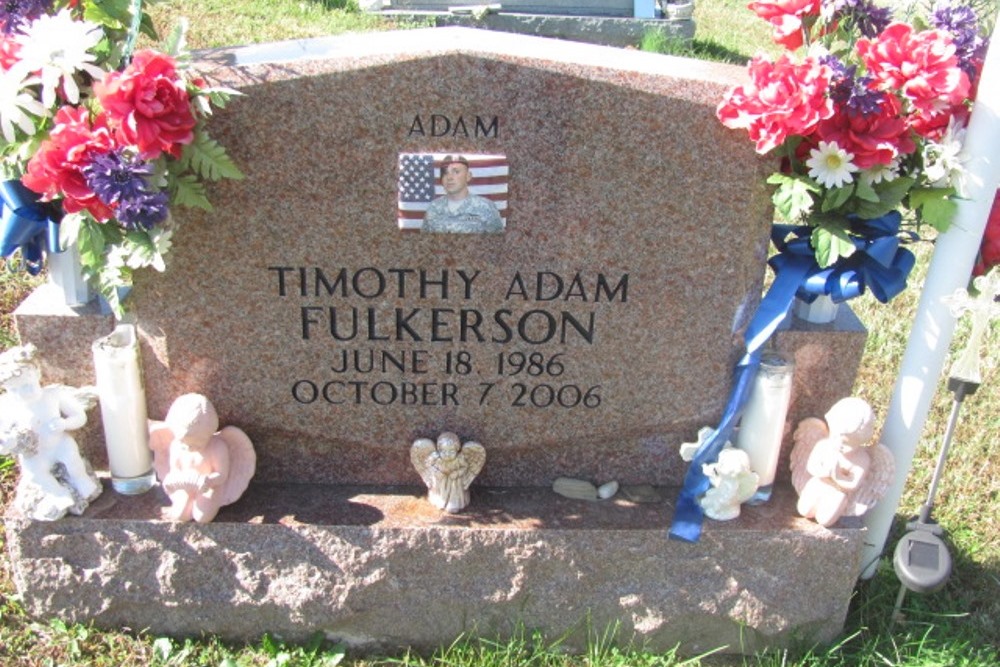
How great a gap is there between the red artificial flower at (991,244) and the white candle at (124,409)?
2.30 meters

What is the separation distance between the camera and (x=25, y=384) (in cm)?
273

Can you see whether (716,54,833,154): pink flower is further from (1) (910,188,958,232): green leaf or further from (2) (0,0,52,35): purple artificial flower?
(2) (0,0,52,35): purple artificial flower

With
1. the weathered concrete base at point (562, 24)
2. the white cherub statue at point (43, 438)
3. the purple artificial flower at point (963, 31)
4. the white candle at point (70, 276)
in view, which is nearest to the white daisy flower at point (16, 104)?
the white candle at point (70, 276)

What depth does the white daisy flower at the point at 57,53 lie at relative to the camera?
2467 mm

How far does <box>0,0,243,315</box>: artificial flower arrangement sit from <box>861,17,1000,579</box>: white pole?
1857mm

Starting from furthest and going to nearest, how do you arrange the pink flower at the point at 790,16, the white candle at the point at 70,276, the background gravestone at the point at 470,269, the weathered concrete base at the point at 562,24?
the weathered concrete base at the point at 562,24
the white candle at the point at 70,276
the pink flower at the point at 790,16
the background gravestone at the point at 470,269

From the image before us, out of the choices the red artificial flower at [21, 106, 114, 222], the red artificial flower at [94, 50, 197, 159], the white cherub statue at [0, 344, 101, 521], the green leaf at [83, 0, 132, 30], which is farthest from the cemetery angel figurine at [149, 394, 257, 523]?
the green leaf at [83, 0, 132, 30]

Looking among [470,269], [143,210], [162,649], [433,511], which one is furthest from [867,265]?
[162,649]

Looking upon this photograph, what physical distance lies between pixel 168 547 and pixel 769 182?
1892 mm

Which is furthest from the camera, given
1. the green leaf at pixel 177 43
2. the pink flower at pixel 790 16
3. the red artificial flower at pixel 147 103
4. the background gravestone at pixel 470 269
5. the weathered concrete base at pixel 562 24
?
the weathered concrete base at pixel 562 24

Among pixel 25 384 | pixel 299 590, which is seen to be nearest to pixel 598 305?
pixel 299 590

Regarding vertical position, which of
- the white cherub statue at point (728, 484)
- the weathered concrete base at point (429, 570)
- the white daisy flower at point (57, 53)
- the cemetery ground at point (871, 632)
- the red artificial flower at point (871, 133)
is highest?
the white daisy flower at point (57, 53)

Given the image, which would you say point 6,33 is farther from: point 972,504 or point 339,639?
point 972,504

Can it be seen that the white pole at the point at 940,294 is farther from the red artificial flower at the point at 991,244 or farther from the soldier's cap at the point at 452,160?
the soldier's cap at the point at 452,160
